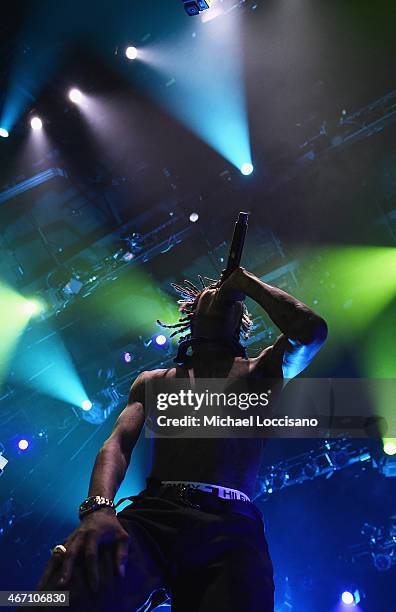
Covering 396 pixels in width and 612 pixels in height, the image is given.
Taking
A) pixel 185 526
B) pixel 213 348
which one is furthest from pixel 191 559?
pixel 213 348

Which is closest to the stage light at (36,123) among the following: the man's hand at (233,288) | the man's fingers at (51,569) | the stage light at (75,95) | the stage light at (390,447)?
the stage light at (75,95)

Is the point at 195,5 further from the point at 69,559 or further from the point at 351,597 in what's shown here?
the point at 351,597

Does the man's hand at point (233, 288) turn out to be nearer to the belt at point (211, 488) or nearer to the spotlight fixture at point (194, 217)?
the belt at point (211, 488)

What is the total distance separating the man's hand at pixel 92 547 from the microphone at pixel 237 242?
139 centimetres

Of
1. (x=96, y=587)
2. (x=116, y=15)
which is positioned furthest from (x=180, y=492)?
(x=116, y=15)

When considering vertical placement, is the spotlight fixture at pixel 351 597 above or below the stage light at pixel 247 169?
below

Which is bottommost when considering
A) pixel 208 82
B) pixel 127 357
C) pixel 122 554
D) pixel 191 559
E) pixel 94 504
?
pixel 127 357

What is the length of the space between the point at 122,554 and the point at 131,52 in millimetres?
9563

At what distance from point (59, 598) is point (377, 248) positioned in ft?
27.4

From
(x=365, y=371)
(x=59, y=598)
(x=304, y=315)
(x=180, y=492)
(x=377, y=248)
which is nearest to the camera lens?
(x=59, y=598)

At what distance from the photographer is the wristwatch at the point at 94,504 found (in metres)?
1.70

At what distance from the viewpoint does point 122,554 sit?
1551 mm

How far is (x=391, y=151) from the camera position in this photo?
771 centimetres

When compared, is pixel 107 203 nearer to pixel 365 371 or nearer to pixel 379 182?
pixel 379 182
